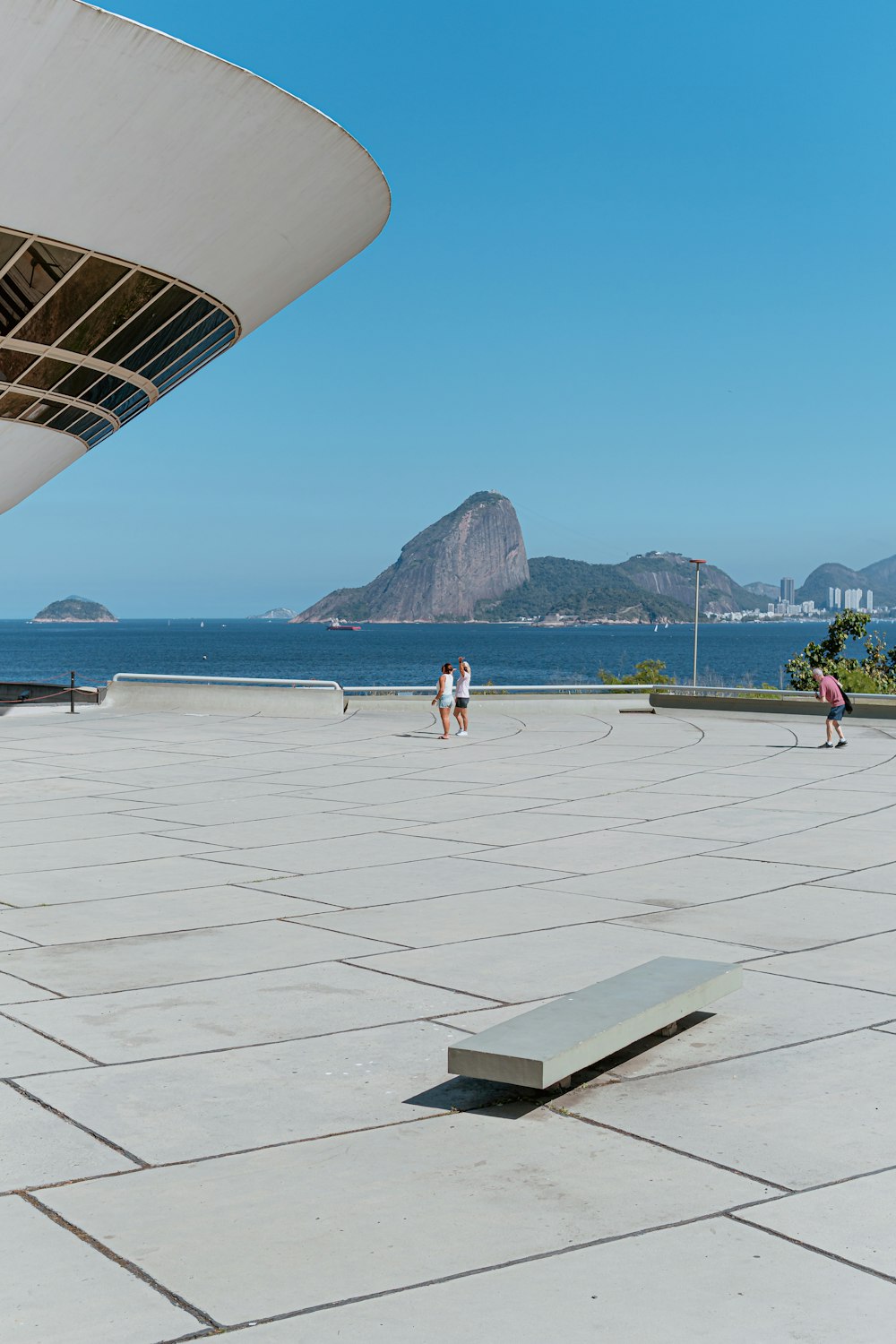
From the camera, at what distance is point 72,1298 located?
12.5 feet

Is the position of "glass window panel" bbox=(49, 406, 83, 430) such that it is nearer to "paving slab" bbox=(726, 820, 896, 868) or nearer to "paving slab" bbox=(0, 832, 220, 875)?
"paving slab" bbox=(0, 832, 220, 875)

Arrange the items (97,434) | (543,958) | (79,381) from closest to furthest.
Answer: (543,958)
(79,381)
(97,434)

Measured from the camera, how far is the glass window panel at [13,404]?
2322cm

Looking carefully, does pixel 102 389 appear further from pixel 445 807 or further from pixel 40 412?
pixel 445 807

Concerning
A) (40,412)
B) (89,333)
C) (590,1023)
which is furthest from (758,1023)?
(40,412)

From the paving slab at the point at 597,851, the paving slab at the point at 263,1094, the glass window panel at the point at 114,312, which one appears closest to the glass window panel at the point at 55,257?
the glass window panel at the point at 114,312

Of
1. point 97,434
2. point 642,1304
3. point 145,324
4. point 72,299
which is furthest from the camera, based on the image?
point 97,434

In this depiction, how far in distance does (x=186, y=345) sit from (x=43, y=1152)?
22027mm

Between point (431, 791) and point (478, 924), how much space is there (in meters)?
7.46

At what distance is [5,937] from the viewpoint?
343 inches

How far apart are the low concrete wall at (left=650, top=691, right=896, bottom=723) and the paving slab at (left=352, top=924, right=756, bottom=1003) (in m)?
19.9

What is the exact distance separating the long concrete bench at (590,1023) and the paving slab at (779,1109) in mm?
236

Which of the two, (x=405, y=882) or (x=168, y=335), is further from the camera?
(x=168, y=335)

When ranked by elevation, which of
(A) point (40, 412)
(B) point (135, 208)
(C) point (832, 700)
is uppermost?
(B) point (135, 208)
